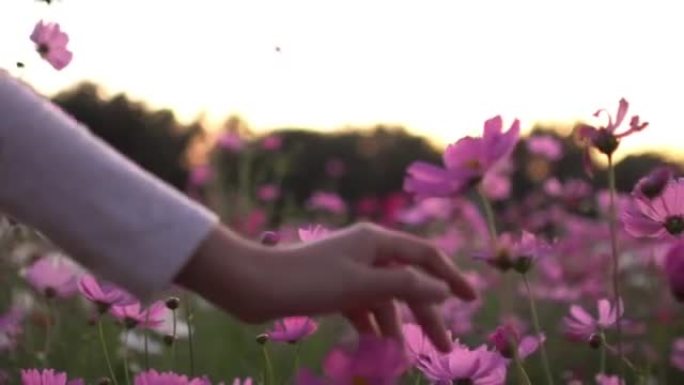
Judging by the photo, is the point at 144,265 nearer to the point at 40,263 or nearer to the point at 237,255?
the point at 237,255

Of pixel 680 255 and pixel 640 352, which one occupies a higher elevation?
pixel 680 255

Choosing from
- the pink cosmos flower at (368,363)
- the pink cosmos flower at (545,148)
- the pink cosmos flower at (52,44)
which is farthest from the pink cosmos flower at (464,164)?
the pink cosmos flower at (545,148)

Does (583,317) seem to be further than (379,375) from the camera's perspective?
Yes

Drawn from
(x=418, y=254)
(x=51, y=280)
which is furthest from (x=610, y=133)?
(x=51, y=280)

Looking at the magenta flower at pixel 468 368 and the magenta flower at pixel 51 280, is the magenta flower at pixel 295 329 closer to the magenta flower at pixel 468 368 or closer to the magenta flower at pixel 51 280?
the magenta flower at pixel 468 368

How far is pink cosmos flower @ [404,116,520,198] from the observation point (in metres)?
0.96

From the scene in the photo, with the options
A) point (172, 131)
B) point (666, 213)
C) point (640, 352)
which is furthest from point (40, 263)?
point (172, 131)

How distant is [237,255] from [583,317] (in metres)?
0.76

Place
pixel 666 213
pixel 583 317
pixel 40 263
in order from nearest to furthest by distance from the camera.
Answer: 1. pixel 666 213
2. pixel 583 317
3. pixel 40 263

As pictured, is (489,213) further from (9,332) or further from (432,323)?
(9,332)

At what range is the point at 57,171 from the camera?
0.89m

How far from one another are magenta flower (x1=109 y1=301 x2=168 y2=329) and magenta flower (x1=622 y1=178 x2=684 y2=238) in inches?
21.3

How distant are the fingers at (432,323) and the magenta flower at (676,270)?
0.26 m

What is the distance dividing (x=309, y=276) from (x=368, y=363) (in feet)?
0.23
